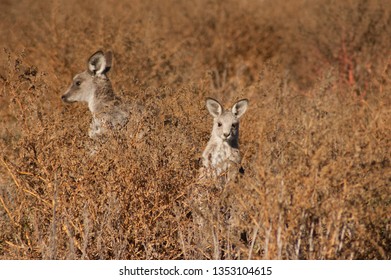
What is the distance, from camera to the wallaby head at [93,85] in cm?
970

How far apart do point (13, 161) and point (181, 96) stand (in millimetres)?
2275

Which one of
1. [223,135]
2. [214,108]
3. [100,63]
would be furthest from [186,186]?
[100,63]

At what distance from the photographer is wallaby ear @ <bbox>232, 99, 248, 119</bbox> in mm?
8492

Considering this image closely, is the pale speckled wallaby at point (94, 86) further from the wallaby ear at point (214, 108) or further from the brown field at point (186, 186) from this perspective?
the wallaby ear at point (214, 108)

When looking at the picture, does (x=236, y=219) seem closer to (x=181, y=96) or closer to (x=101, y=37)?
(x=181, y=96)

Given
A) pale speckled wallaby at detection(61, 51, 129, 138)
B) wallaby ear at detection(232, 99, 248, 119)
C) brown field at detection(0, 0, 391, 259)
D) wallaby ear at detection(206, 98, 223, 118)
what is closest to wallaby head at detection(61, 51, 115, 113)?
pale speckled wallaby at detection(61, 51, 129, 138)

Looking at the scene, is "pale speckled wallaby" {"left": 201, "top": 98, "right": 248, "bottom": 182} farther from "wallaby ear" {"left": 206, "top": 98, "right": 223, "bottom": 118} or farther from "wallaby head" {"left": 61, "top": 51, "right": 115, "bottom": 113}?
"wallaby head" {"left": 61, "top": 51, "right": 115, "bottom": 113}

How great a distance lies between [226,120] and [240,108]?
0.32 metres

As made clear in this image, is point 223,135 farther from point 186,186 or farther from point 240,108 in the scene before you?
point 186,186

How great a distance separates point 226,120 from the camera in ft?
27.3

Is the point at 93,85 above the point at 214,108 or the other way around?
above

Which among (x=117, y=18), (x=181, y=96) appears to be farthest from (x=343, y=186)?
(x=117, y=18)

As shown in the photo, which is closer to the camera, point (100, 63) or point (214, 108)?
point (214, 108)

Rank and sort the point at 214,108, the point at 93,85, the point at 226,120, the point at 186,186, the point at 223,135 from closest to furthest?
1. the point at 186,186
2. the point at 223,135
3. the point at 226,120
4. the point at 214,108
5. the point at 93,85
